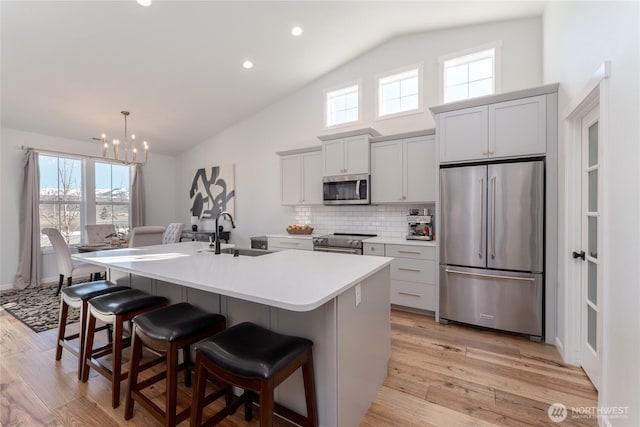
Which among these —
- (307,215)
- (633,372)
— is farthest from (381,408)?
(307,215)

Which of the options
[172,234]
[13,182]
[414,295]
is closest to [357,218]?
→ [414,295]

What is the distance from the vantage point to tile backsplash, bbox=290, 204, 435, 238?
13.1 feet

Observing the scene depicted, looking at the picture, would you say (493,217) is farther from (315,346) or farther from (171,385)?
(171,385)

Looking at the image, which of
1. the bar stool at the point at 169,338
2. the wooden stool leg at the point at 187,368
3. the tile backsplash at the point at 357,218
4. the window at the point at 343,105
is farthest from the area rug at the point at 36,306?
the window at the point at 343,105

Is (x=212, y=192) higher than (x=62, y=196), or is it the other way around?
(x=212, y=192)

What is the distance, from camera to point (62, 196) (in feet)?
16.1

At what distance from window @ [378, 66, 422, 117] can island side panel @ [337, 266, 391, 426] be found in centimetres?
284

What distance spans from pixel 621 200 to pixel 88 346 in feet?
11.1

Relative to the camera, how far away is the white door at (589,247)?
6.34 ft

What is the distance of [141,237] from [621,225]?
4746 millimetres

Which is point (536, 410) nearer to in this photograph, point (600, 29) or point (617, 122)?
point (617, 122)

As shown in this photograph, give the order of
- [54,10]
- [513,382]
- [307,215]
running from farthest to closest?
[307,215] → [54,10] → [513,382]

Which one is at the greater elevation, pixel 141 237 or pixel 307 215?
pixel 307 215

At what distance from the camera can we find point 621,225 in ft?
4.52
